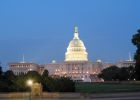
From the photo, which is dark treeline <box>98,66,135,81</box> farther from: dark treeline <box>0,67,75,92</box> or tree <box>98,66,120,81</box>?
dark treeline <box>0,67,75,92</box>

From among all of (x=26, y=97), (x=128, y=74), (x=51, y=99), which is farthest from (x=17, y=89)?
(x=128, y=74)

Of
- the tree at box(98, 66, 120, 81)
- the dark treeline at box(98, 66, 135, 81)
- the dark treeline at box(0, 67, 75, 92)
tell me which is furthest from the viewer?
the tree at box(98, 66, 120, 81)

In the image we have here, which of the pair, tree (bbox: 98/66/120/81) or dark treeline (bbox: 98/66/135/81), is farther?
tree (bbox: 98/66/120/81)

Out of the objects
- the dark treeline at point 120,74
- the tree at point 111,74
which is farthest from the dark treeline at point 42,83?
the tree at point 111,74

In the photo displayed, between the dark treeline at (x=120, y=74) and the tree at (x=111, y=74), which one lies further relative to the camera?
the tree at (x=111, y=74)

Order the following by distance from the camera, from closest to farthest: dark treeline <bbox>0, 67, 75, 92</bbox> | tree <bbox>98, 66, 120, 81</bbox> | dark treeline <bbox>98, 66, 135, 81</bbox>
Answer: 1. dark treeline <bbox>0, 67, 75, 92</bbox>
2. dark treeline <bbox>98, 66, 135, 81</bbox>
3. tree <bbox>98, 66, 120, 81</bbox>

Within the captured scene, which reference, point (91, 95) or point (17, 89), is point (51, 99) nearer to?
point (91, 95)

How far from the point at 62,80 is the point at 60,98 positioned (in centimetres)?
978

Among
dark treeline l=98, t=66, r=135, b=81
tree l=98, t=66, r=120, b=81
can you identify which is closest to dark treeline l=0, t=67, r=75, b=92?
dark treeline l=98, t=66, r=135, b=81

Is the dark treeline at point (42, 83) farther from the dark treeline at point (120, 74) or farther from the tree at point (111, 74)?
the tree at point (111, 74)

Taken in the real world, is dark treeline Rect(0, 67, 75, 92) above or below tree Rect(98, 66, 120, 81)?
below

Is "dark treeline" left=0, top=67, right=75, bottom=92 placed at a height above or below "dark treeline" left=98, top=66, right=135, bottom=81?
below

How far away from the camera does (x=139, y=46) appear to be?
92562 millimetres

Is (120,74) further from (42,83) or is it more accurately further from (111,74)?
(42,83)
